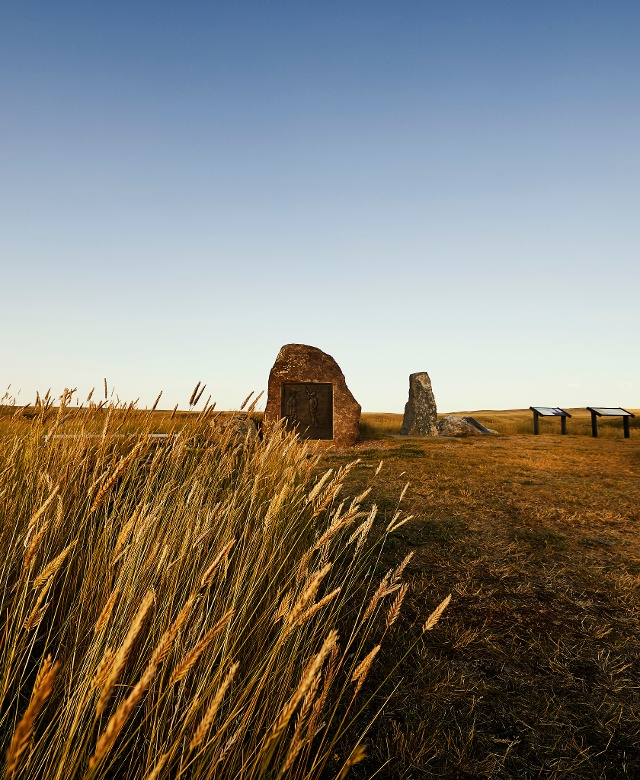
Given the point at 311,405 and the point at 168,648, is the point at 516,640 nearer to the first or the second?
the point at 168,648

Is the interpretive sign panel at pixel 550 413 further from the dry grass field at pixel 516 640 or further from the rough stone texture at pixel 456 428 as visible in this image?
the dry grass field at pixel 516 640

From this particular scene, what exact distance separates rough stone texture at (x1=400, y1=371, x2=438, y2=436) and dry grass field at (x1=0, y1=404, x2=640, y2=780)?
9.48 metres

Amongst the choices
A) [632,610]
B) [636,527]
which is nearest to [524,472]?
[636,527]

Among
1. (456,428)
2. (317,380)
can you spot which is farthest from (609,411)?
(317,380)

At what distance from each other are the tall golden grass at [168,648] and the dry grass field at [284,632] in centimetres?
1

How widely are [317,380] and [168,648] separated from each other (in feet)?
36.5

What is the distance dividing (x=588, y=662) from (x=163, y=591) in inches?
78.6

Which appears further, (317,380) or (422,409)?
(422,409)

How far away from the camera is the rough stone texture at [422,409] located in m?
14.4

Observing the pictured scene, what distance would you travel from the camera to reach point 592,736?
190cm

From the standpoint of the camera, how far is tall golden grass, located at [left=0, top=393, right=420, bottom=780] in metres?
0.82

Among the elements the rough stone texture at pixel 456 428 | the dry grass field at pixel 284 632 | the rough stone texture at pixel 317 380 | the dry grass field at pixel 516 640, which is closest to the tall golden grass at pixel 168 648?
the dry grass field at pixel 284 632

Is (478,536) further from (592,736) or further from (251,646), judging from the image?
(251,646)

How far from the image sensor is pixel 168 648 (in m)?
0.68
